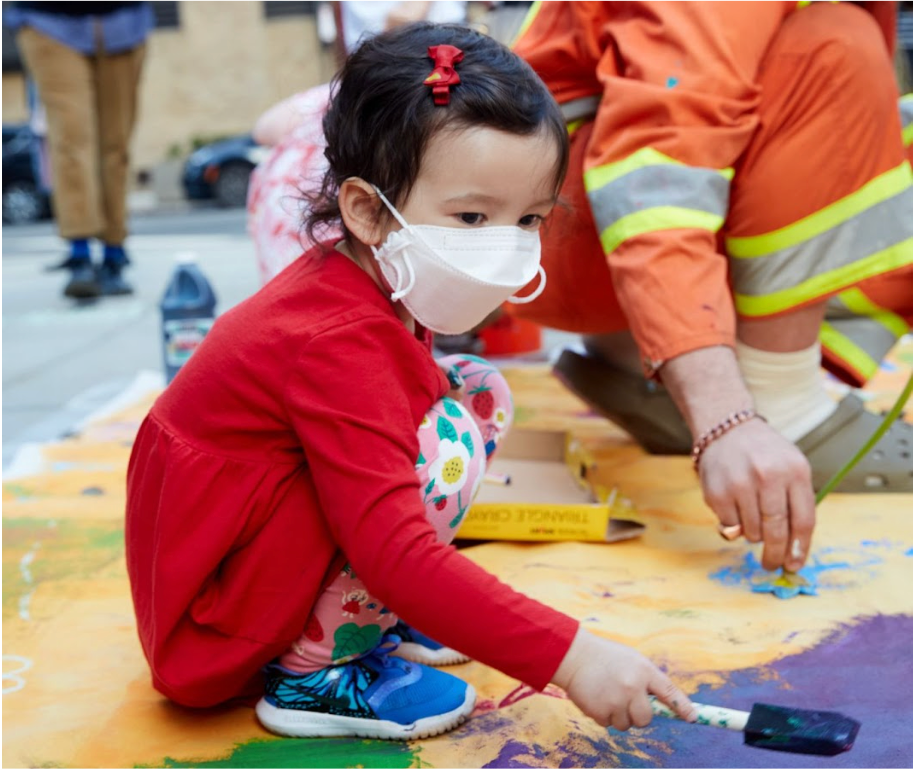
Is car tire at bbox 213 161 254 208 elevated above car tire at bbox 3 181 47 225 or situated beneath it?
elevated above

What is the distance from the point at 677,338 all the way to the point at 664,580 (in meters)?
0.34

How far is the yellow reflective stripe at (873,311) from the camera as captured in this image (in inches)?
70.8

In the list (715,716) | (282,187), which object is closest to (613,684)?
(715,716)

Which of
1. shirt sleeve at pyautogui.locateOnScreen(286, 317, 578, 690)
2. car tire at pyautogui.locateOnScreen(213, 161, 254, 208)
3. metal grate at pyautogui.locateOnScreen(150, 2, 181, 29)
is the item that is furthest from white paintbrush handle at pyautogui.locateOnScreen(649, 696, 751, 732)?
metal grate at pyautogui.locateOnScreen(150, 2, 181, 29)

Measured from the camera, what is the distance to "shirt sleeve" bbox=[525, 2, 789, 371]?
4.52 ft

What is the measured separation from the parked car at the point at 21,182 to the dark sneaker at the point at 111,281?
281 inches

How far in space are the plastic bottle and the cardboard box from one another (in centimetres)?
86

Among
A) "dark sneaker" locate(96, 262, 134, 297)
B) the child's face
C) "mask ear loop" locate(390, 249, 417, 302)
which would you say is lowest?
"dark sneaker" locate(96, 262, 134, 297)

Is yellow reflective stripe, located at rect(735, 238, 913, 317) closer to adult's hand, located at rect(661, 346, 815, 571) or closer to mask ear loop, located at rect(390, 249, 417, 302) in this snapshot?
adult's hand, located at rect(661, 346, 815, 571)

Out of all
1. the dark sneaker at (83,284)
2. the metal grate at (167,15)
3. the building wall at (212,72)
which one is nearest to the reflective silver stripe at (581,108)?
the dark sneaker at (83,284)

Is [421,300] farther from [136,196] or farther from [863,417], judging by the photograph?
[136,196]

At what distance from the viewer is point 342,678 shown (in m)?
1.12

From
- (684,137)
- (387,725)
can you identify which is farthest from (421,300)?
(684,137)

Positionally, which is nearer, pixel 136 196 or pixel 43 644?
pixel 43 644
